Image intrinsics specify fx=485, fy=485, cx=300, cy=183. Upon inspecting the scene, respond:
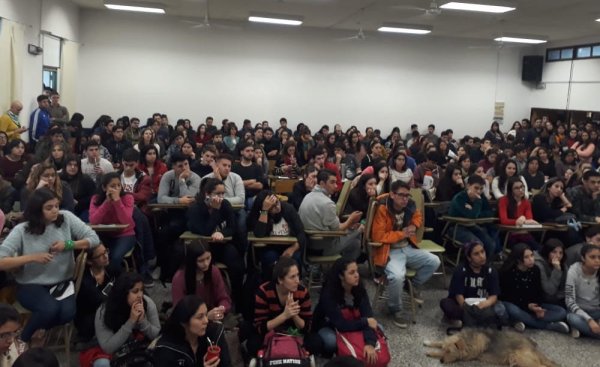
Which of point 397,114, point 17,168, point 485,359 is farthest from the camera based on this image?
point 397,114

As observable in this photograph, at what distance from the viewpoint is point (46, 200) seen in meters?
3.08

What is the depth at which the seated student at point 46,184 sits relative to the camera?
396 cm

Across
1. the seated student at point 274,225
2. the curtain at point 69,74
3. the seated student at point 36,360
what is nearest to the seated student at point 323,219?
the seated student at point 274,225

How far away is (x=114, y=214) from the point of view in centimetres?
393

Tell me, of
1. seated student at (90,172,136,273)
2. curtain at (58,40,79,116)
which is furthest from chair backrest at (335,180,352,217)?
curtain at (58,40,79,116)

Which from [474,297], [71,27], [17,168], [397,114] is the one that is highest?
[71,27]

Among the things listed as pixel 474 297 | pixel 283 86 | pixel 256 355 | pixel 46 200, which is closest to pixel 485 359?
pixel 474 297

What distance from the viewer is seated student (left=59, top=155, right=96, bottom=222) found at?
454 cm

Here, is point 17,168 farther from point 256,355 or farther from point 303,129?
point 303,129

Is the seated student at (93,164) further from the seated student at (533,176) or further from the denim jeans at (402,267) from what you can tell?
the seated student at (533,176)

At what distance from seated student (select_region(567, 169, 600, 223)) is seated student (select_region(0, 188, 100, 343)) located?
483cm

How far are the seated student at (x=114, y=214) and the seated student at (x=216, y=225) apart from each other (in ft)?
1.70

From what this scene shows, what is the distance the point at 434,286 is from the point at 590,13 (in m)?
6.69

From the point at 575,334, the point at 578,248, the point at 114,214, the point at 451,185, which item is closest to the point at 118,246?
the point at 114,214
